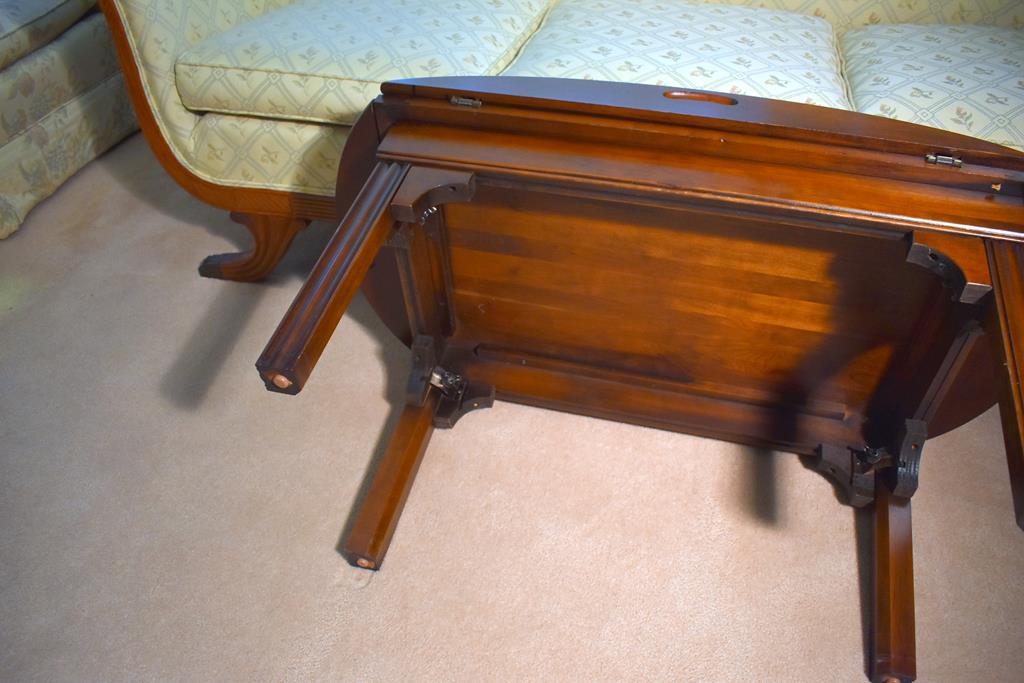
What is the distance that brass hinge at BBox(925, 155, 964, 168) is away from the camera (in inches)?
34.6

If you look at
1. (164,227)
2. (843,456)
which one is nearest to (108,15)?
(164,227)

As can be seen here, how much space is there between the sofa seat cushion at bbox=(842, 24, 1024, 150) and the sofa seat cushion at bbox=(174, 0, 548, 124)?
69 cm

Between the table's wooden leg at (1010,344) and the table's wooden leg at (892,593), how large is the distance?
43 centimetres

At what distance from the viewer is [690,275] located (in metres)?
1.12

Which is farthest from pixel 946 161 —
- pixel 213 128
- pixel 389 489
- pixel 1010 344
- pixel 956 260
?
pixel 213 128

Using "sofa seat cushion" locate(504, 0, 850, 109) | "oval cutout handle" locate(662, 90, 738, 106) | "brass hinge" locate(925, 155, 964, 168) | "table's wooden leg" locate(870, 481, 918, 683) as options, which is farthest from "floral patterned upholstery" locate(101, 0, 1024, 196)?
"table's wooden leg" locate(870, 481, 918, 683)

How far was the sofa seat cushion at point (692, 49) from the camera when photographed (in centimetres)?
125

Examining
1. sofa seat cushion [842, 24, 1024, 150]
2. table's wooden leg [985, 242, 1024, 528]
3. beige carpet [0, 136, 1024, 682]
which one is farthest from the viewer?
sofa seat cushion [842, 24, 1024, 150]

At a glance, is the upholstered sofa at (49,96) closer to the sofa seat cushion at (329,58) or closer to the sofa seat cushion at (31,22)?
the sofa seat cushion at (31,22)

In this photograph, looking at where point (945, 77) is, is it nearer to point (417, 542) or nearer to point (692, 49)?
point (692, 49)

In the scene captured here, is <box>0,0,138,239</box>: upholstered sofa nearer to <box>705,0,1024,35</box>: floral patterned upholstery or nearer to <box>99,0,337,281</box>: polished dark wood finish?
<box>99,0,337,281</box>: polished dark wood finish

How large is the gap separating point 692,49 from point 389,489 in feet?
3.19

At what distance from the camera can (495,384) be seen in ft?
4.35

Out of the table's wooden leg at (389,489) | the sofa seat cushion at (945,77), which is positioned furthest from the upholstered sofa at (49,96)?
the sofa seat cushion at (945,77)
